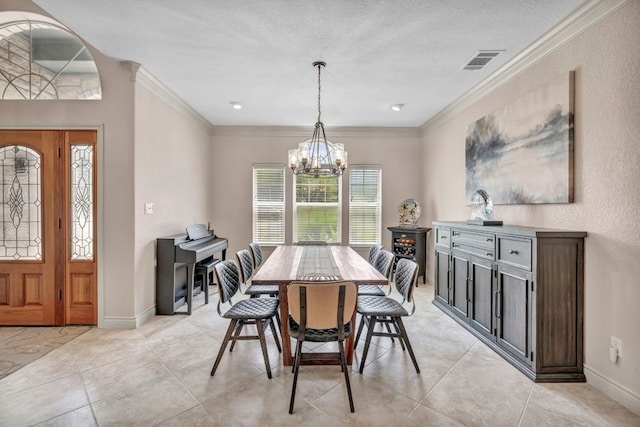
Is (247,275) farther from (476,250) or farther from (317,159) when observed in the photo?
(476,250)

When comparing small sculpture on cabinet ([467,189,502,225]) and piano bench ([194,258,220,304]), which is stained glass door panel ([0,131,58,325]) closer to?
piano bench ([194,258,220,304])

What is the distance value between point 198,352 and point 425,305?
9.30 ft

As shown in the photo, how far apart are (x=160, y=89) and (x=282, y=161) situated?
238cm

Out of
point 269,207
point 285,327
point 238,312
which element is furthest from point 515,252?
point 269,207

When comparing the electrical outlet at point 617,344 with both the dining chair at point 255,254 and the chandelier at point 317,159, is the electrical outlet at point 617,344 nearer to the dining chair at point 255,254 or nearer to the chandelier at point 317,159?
the chandelier at point 317,159

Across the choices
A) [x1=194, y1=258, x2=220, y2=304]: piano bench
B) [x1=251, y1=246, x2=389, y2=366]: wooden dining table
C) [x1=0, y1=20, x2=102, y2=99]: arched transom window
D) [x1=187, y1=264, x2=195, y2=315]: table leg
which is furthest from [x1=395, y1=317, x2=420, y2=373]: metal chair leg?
[x1=0, y1=20, x2=102, y2=99]: arched transom window

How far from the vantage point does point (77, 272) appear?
3.32 metres

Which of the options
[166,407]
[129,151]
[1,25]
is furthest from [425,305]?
[1,25]

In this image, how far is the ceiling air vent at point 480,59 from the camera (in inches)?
113

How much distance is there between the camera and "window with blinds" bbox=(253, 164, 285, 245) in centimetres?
568

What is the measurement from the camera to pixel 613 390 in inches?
81.4

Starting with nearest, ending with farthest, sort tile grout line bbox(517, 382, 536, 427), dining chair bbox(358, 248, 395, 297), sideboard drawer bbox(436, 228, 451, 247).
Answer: tile grout line bbox(517, 382, 536, 427), dining chair bbox(358, 248, 395, 297), sideboard drawer bbox(436, 228, 451, 247)

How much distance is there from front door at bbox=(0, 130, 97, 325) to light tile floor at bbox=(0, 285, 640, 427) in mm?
815

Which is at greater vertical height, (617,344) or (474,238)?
(474,238)
